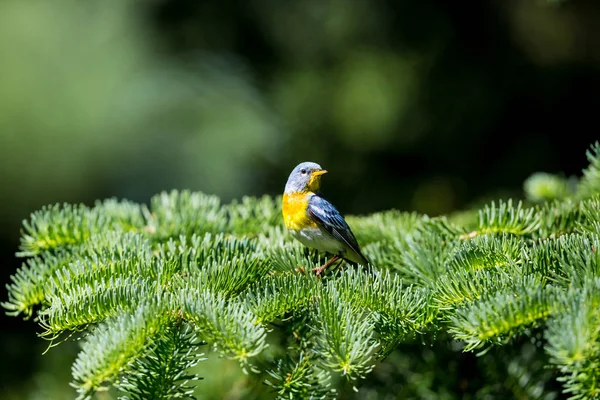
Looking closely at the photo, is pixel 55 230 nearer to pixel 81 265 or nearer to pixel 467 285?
pixel 81 265

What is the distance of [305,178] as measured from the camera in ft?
7.87

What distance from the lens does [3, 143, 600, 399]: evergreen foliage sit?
1.19 meters

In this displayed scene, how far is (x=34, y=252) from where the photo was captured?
76.9 inches

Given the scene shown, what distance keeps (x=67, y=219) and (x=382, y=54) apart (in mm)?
3030

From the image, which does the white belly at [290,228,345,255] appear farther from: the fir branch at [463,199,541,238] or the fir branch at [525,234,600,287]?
the fir branch at [525,234,600,287]

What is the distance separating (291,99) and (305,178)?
2.12 m

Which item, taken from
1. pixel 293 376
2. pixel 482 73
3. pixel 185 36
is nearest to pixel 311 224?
pixel 293 376

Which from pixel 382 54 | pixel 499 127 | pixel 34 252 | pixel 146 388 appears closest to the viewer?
pixel 146 388

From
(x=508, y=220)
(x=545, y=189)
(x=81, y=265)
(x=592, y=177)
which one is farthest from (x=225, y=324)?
(x=545, y=189)

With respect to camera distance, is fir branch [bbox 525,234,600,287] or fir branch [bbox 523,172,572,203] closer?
fir branch [bbox 525,234,600,287]

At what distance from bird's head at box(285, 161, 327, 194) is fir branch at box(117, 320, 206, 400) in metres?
1.09

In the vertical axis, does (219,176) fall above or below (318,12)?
below

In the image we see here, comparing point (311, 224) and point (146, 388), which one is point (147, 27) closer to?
point (311, 224)

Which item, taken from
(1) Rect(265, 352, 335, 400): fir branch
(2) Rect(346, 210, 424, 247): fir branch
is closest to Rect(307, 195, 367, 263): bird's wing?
(2) Rect(346, 210, 424, 247): fir branch
